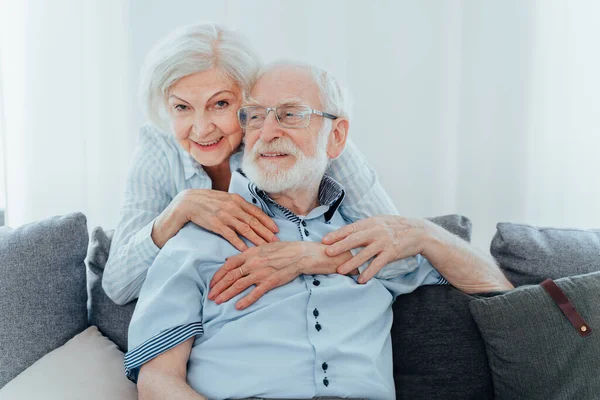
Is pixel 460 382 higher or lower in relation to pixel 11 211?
lower

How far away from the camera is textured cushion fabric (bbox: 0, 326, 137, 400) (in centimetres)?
165

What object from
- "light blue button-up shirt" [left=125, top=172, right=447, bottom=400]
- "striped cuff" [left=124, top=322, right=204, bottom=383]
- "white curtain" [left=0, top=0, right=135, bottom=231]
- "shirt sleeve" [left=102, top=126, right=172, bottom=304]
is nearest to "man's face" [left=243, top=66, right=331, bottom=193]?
"light blue button-up shirt" [left=125, top=172, right=447, bottom=400]

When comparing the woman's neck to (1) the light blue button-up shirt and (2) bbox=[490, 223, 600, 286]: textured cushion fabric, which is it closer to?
(1) the light blue button-up shirt

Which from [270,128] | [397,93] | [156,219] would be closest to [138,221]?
[156,219]

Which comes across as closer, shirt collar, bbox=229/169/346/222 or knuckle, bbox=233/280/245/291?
knuckle, bbox=233/280/245/291

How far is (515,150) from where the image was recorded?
298cm

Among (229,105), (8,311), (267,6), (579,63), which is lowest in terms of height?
(8,311)

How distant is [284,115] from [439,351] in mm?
794

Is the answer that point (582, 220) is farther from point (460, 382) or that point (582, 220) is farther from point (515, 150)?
point (460, 382)

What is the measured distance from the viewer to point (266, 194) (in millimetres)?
1862

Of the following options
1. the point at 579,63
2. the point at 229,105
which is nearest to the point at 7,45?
the point at 229,105

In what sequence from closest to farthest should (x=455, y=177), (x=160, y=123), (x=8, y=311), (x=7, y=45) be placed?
(x=8, y=311) < (x=160, y=123) < (x=7, y=45) < (x=455, y=177)

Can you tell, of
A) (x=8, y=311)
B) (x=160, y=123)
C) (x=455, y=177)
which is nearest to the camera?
(x=8, y=311)

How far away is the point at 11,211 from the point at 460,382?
2054mm
